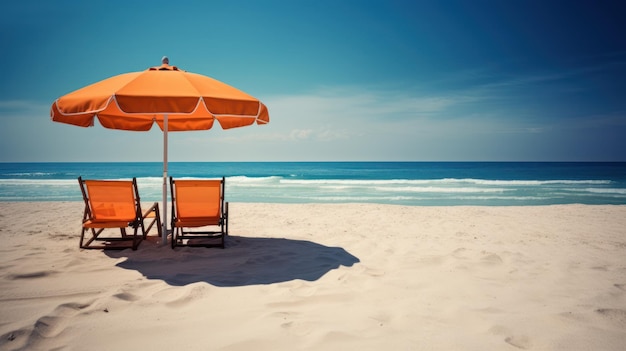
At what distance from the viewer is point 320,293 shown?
3.06m

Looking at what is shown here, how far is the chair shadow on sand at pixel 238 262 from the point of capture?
11.5ft

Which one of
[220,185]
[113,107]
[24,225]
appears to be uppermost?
[113,107]

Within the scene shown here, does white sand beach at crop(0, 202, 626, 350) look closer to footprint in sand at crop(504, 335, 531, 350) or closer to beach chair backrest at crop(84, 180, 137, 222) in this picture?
footprint in sand at crop(504, 335, 531, 350)

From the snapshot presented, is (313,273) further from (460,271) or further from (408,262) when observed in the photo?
(460,271)

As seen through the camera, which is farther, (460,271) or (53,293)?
(460,271)

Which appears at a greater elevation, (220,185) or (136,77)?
(136,77)

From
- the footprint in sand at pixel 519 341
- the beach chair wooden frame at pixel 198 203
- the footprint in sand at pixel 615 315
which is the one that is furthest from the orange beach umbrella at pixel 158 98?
the footprint in sand at pixel 615 315

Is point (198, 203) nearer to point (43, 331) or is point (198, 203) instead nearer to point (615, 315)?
point (43, 331)

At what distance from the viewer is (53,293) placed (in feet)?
9.50

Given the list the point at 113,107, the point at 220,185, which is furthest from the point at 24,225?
the point at 220,185

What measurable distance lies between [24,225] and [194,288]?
5633 millimetres

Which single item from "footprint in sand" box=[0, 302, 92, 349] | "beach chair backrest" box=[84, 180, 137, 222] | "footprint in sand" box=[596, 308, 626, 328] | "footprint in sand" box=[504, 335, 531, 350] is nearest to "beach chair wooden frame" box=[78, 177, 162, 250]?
"beach chair backrest" box=[84, 180, 137, 222]

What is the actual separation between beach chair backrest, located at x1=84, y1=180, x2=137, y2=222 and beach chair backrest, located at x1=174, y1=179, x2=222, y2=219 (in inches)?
24.9

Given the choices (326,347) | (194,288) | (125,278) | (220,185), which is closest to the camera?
(326,347)
